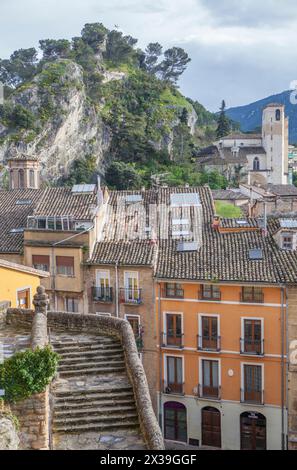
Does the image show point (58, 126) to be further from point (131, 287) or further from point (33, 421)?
point (33, 421)

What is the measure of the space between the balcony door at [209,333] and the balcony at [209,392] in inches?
84.0

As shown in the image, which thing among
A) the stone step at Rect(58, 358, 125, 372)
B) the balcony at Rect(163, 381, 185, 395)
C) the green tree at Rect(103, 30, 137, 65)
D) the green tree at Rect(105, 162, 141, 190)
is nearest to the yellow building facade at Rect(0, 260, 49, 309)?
the stone step at Rect(58, 358, 125, 372)

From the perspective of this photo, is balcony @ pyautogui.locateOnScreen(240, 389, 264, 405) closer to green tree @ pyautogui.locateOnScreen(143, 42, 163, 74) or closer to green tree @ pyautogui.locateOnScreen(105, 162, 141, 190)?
green tree @ pyautogui.locateOnScreen(105, 162, 141, 190)

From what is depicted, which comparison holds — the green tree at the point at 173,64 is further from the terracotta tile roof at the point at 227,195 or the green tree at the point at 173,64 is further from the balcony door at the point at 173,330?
the balcony door at the point at 173,330

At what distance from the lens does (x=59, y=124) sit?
85.1 meters

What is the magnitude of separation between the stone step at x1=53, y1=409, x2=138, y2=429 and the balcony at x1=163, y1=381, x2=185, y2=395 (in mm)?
19385

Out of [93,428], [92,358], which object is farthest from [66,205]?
[93,428]

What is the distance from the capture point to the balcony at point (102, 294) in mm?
31281

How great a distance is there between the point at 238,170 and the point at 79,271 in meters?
73.7

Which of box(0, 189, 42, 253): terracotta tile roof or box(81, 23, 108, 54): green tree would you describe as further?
box(81, 23, 108, 54): green tree

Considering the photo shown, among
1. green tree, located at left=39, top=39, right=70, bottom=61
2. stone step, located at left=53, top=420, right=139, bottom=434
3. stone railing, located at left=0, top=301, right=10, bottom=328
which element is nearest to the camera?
stone step, located at left=53, top=420, right=139, bottom=434

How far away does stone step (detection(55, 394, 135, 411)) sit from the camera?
11303 mm
